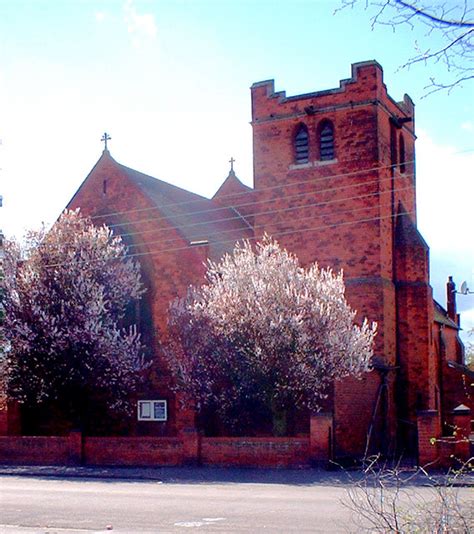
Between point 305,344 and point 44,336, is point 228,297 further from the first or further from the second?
point 44,336

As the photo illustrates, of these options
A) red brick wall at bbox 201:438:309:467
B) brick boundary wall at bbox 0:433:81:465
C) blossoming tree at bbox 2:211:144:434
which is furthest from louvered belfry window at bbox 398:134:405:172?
brick boundary wall at bbox 0:433:81:465

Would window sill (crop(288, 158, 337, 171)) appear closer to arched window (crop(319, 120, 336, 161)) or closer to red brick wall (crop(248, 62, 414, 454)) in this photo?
red brick wall (crop(248, 62, 414, 454))

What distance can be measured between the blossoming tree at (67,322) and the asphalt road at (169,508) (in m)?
8.81

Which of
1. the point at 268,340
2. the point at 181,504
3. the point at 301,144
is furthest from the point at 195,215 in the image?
the point at 181,504

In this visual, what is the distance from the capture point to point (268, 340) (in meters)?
25.9

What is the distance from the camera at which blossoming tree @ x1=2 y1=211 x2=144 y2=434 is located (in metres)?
29.4

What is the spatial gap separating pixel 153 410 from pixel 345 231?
9.62 metres

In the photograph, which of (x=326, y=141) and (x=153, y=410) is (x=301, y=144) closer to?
(x=326, y=141)

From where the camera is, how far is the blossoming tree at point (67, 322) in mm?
29406

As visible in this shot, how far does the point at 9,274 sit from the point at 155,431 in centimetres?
776

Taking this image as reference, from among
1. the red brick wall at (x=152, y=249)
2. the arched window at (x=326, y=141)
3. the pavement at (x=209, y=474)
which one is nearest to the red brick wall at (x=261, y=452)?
the pavement at (x=209, y=474)

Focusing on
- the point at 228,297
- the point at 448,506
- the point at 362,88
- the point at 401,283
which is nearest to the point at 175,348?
the point at 228,297

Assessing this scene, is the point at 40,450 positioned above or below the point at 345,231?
below

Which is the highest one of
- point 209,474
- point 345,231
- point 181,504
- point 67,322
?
point 345,231
